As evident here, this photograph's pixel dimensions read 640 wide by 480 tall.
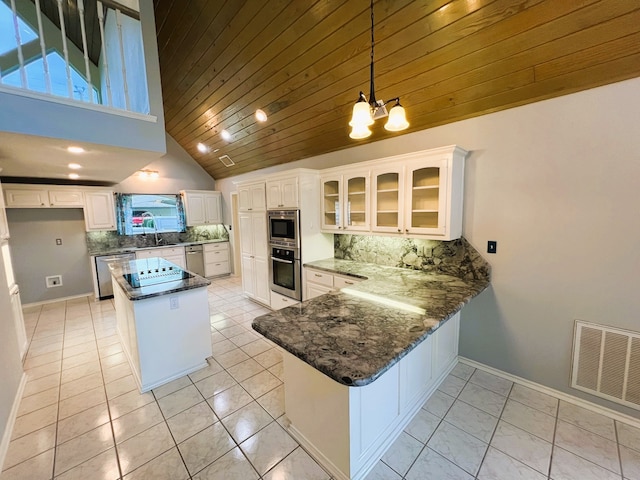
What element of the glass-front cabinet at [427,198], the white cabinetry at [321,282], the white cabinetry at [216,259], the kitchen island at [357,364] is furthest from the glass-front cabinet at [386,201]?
the white cabinetry at [216,259]

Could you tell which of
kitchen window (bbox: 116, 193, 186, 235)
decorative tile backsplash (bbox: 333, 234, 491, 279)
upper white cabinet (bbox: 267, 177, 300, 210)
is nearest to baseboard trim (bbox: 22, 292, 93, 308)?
kitchen window (bbox: 116, 193, 186, 235)

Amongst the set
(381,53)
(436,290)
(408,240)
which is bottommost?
(436,290)

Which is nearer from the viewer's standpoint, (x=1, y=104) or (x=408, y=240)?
(x=1, y=104)

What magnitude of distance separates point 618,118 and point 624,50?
41 centimetres

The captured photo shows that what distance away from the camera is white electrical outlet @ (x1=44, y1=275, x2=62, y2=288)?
458cm

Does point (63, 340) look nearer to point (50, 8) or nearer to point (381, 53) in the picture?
point (50, 8)

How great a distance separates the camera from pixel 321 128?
10.6ft

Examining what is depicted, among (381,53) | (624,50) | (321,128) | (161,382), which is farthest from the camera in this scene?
(321,128)

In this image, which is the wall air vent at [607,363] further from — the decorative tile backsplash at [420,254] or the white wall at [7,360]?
the white wall at [7,360]

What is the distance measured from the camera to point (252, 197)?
159 inches

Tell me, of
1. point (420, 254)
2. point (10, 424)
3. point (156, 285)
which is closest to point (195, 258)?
point (156, 285)

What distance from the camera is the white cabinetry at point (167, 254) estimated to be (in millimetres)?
5160

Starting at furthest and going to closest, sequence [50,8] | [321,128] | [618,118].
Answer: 1. [50,8]
2. [321,128]
3. [618,118]

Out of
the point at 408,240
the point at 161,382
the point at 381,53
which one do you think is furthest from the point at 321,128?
the point at 161,382
